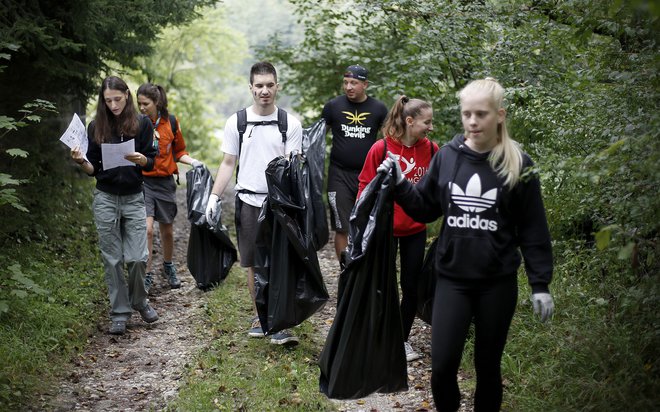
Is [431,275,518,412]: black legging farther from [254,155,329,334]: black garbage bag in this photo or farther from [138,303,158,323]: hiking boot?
[138,303,158,323]: hiking boot

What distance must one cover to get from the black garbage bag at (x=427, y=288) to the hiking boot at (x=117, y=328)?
2.90m

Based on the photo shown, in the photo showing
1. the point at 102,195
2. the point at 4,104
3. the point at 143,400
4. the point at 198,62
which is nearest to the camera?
the point at 143,400

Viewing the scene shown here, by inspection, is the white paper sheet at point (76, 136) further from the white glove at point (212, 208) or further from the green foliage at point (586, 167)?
the green foliage at point (586, 167)

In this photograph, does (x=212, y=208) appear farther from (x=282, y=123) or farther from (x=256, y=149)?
(x=282, y=123)

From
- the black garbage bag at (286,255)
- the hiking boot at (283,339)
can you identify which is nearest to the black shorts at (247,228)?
the black garbage bag at (286,255)

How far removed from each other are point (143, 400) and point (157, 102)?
4.00 meters

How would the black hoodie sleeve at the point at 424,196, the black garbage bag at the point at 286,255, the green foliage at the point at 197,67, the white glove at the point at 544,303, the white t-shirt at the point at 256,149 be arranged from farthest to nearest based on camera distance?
the green foliage at the point at 197,67 < the white t-shirt at the point at 256,149 < the black garbage bag at the point at 286,255 < the black hoodie sleeve at the point at 424,196 < the white glove at the point at 544,303

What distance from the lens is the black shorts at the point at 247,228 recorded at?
606 cm

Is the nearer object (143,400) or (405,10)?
(143,400)

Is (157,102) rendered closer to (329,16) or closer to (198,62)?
(329,16)

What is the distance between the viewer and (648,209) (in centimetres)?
389

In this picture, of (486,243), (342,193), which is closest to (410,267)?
(486,243)

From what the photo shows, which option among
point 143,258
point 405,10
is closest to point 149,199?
point 143,258

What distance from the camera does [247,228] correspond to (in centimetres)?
607
